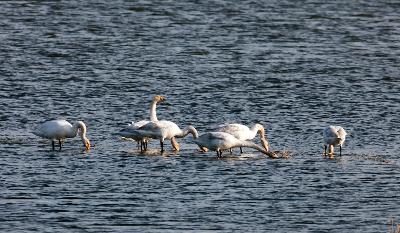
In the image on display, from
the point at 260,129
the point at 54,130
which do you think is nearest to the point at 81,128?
the point at 54,130

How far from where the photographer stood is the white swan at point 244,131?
23.5m

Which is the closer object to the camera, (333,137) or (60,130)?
(333,137)

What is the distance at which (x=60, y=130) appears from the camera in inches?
926

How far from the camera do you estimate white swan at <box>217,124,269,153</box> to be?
23.5m

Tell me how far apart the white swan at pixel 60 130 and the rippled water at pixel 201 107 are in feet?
0.97

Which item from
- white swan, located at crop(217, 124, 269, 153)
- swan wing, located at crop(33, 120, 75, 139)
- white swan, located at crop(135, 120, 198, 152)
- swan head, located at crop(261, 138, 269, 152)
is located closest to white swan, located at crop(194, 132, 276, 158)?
swan head, located at crop(261, 138, 269, 152)

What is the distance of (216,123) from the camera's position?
26125 mm

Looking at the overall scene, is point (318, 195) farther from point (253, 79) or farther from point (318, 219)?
→ point (253, 79)

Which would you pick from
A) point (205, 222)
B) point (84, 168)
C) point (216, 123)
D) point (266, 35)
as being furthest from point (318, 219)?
point (266, 35)

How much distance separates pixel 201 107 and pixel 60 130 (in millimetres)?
4912

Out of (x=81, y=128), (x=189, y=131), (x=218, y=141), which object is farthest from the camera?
(x=189, y=131)

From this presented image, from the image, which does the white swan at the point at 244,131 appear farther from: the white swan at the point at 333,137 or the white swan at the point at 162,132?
the white swan at the point at 333,137

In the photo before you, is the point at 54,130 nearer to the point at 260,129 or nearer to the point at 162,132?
the point at 162,132

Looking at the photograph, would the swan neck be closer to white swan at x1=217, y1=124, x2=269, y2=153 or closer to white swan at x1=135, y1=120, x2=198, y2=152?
white swan at x1=135, y1=120, x2=198, y2=152
